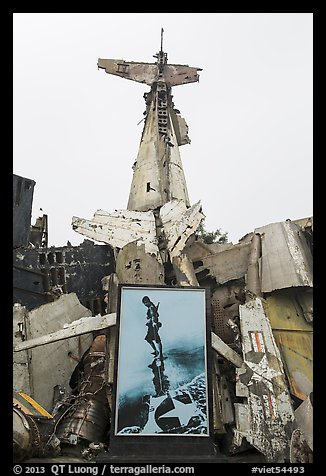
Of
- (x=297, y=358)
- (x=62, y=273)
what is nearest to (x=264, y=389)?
(x=297, y=358)

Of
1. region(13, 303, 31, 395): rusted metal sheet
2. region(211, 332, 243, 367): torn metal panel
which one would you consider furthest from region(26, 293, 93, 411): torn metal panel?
region(211, 332, 243, 367): torn metal panel

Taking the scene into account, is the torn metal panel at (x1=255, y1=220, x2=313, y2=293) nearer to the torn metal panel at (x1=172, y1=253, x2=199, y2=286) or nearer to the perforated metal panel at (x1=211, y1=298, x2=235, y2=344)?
the perforated metal panel at (x1=211, y1=298, x2=235, y2=344)

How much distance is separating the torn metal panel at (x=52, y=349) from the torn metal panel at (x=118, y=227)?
2.88 meters

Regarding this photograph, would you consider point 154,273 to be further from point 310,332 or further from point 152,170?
point 152,170

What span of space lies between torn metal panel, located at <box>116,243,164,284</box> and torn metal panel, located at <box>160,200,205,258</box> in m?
1.37

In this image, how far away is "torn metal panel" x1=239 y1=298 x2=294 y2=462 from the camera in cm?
1288

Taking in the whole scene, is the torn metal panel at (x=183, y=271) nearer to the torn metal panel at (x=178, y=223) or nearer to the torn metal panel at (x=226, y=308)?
the torn metal panel at (x=178, y=223)

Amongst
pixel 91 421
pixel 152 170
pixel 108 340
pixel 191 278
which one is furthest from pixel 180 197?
pixel 91 421

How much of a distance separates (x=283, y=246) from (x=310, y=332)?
3344 mm

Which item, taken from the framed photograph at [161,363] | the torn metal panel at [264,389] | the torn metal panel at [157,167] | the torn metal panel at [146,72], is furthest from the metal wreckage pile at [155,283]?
the torn metal panel at [146,72]

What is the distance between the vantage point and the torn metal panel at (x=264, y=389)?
42.3 feet

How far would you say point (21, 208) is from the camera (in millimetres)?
18422

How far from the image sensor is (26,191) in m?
18.7
